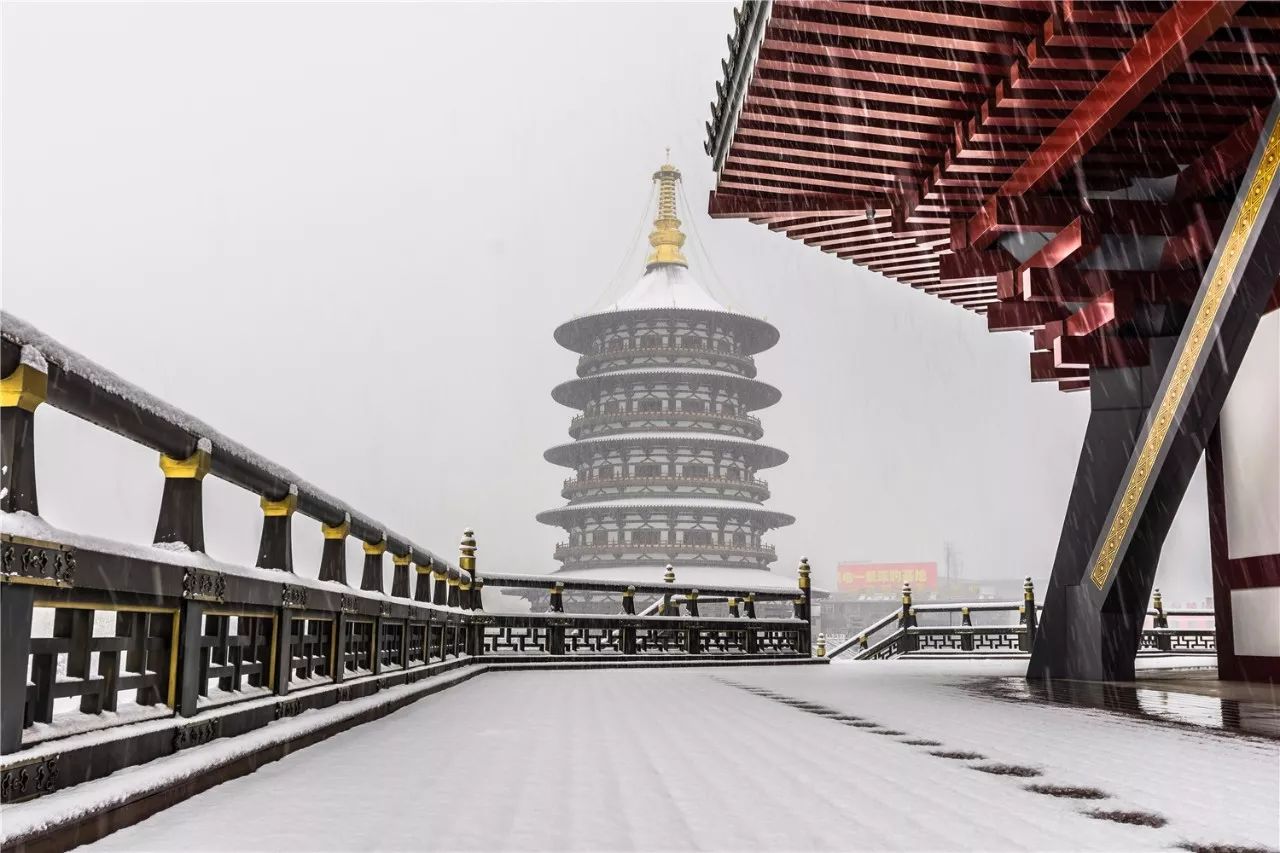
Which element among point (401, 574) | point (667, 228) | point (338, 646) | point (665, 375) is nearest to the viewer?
point (338, 646)

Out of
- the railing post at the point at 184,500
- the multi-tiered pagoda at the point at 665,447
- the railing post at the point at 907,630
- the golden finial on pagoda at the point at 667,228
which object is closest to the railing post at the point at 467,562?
the railing post at the point at 184,500

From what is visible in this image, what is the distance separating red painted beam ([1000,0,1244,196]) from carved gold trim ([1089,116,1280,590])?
90 centimetres

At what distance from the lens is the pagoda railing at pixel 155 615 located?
6.92 ft

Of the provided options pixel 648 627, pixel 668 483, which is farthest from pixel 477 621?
pixel 668 483

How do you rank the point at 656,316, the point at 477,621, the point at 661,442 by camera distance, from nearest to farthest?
the point at 477,621 < the point at 661,442 < the point at 656,316

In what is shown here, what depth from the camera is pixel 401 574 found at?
7328 millimetres

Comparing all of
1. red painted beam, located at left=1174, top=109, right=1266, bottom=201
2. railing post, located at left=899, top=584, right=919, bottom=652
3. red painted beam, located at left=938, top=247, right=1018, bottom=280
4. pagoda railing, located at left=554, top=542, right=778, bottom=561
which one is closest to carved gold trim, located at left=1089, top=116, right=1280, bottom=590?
red painted beam, located at left=1174, top=109, right=1266, bottom=201

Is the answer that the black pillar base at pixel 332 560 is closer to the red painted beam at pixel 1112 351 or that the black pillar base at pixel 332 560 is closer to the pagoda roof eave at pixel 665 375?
the red painted beam at pixel 1112 351

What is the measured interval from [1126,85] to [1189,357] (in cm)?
201

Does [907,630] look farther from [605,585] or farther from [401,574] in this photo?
[401,574]

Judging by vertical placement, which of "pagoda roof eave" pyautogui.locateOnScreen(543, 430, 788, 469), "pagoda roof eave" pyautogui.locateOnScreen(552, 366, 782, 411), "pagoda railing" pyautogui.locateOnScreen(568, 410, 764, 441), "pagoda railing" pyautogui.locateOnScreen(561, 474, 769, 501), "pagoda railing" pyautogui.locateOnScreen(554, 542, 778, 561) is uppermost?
"pagoda roof eave" pyautogui.locateOnScreen(552, 366, 782, 411)

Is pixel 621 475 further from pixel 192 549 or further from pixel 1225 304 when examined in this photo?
pixel 192 549

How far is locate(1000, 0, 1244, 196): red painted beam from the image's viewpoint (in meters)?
5.48

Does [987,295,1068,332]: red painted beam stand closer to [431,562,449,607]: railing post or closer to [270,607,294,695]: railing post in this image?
[431,562,449,607]: railing post
